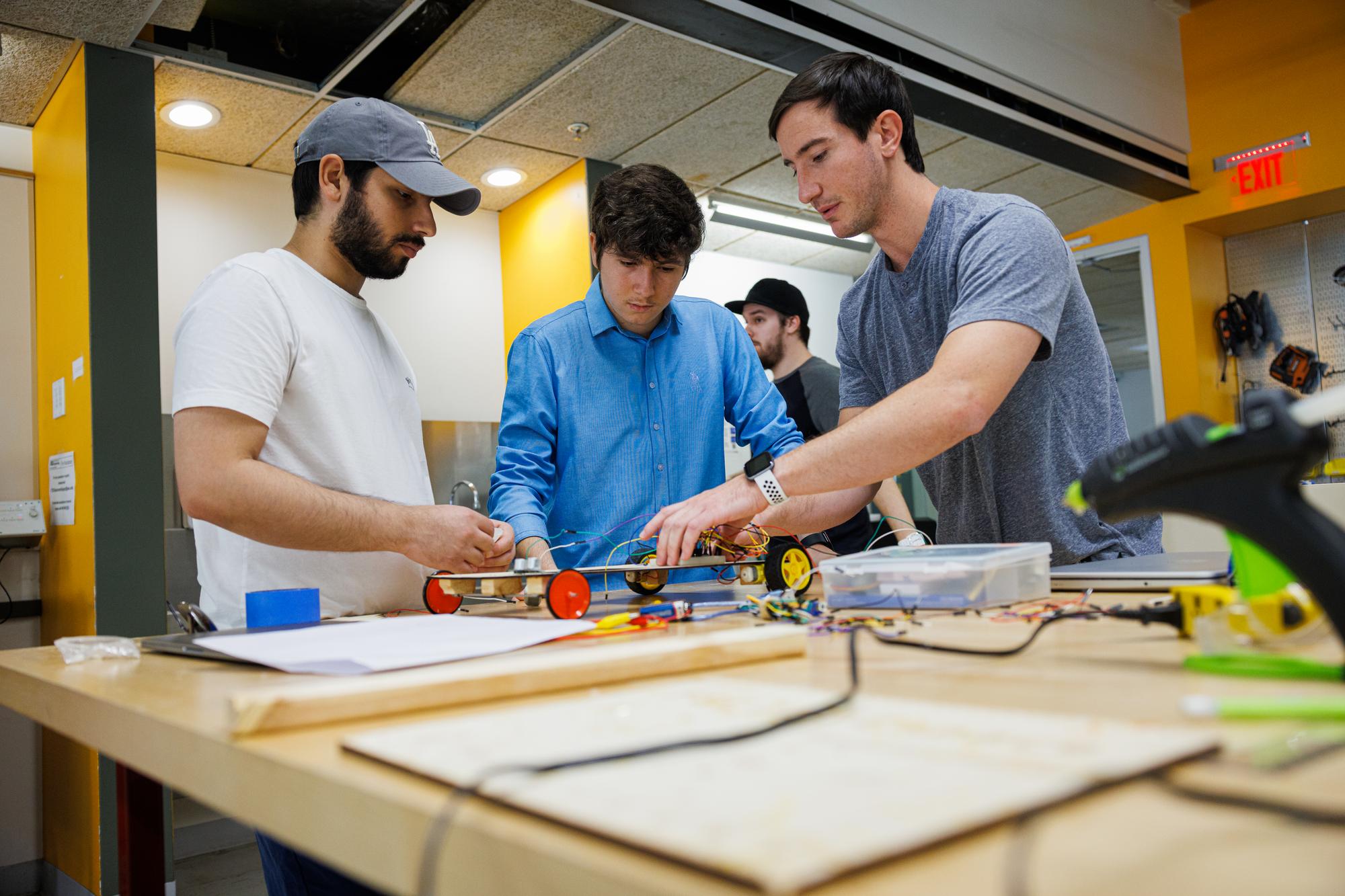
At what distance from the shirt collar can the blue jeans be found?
116cm

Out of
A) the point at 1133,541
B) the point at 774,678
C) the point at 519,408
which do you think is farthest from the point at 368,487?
the point at 1133,541

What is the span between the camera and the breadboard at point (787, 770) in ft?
0.99

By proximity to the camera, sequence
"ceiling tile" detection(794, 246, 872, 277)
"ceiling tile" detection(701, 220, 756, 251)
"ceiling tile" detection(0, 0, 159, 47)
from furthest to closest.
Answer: "ceiling tile" detection(794, 246, 872, 277) < "ceiling tile" detection(701, 220, 756, 251) < "ceiling tile" detection(0, 0, 159, 47)

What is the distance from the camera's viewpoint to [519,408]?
6.48 feet

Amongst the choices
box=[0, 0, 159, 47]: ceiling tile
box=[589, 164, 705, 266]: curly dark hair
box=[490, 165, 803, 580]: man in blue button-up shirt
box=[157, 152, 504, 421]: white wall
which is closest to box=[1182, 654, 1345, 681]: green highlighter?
box=[490, 165, 803, 580]: man in blue button-up shirt

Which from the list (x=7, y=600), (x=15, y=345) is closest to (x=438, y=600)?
(x=7, y=600)

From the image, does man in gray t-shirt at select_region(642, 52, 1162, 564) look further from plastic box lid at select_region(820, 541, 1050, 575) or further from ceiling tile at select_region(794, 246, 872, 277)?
ceiling tile at select_region(794, 246, 872, 277)

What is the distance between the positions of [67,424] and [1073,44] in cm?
466

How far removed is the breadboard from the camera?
0.99 ft

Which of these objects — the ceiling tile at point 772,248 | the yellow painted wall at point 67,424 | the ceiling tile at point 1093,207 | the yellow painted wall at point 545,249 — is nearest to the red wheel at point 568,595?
the yellow painted wall at point 67,424

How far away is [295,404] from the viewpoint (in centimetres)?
150

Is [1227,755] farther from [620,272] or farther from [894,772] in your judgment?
[620,272]

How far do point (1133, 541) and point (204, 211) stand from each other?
4045mm

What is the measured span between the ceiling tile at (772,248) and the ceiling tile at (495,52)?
7.46ft
